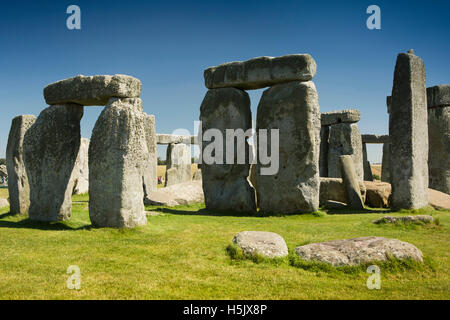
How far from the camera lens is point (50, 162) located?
7.30 metres

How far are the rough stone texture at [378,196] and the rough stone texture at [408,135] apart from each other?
57.7 inches

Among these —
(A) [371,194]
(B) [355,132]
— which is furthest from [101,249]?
(B) [355,132]

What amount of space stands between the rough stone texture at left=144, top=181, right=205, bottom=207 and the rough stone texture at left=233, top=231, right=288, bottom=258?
6557mm

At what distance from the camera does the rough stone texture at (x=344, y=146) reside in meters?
16.4

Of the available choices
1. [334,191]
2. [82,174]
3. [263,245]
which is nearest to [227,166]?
[334,191]

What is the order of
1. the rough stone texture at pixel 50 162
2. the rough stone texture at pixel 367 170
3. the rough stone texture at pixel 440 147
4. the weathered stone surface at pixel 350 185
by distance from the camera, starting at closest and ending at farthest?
the rough stone texture at pixel 50 162
the weathered stone surface at pixel 350 185
the rough stone texture at pixel 440 147
the rough stone texture at pixel 367 170

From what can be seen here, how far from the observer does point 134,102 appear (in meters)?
7.04

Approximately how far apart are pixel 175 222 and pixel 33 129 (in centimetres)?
335

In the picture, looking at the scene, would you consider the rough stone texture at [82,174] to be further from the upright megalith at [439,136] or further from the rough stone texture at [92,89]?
the upright megalith at [439,136]

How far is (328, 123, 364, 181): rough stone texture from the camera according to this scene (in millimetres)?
Answer: 16391

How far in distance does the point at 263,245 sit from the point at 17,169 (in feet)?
20.6

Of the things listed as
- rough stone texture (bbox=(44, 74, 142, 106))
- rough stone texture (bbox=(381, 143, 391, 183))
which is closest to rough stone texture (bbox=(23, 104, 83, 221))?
rough stone texture (bbox=(44, 74, 142, 106))

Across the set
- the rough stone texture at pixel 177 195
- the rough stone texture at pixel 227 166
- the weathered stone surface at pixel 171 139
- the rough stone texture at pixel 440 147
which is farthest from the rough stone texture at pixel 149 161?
the rough stone texture at pixel 440 147

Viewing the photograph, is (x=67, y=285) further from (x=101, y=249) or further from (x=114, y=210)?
(x=114, y=210)
